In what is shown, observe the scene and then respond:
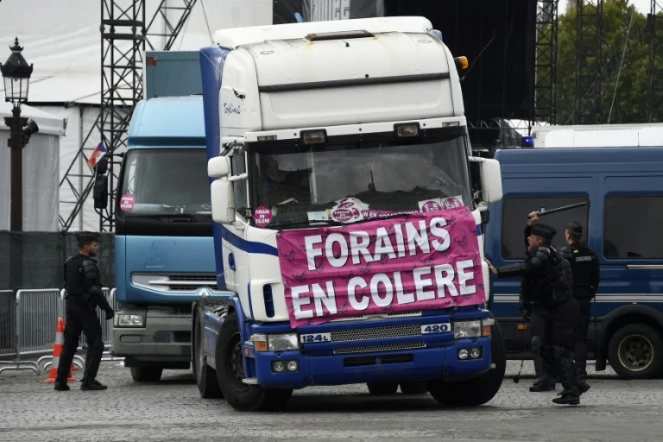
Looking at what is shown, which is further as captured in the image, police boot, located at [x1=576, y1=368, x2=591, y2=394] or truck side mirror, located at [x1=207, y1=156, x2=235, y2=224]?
police boot, located at [x1=576, y1=368, x2=591, y2=394]

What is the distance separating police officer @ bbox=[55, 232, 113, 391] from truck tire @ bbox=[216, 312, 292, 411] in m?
3.44

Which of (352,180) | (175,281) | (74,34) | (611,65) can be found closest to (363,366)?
(352,180)

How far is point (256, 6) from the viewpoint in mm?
50625

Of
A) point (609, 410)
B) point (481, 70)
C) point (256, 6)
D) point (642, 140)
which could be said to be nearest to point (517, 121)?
point (481, 70)

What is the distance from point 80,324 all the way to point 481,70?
21.8 m

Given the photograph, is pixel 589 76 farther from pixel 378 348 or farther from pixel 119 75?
pixel 378 348

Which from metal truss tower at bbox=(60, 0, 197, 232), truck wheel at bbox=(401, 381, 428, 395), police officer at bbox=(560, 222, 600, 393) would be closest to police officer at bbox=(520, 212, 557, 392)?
police officer at bbox=(560, 222, 600, 393)

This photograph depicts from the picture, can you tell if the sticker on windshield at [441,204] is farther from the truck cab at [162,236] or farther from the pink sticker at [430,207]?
the truck cab at [162,236]

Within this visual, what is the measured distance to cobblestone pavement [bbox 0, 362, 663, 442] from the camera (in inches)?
458

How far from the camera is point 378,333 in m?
13.4

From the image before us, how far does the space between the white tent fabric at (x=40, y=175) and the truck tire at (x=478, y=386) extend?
1494cm

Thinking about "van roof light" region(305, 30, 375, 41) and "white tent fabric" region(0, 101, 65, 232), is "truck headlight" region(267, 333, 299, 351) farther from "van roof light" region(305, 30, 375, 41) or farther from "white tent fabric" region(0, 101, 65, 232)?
"white tent fabric" region(0, 101, 65, 232)

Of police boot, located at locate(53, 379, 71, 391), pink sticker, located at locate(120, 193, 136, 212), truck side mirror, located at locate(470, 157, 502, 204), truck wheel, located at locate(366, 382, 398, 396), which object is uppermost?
truck side mirror, located at locate(470, 157, 502, 204)

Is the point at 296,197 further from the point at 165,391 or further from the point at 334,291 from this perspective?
the point at 165,391
